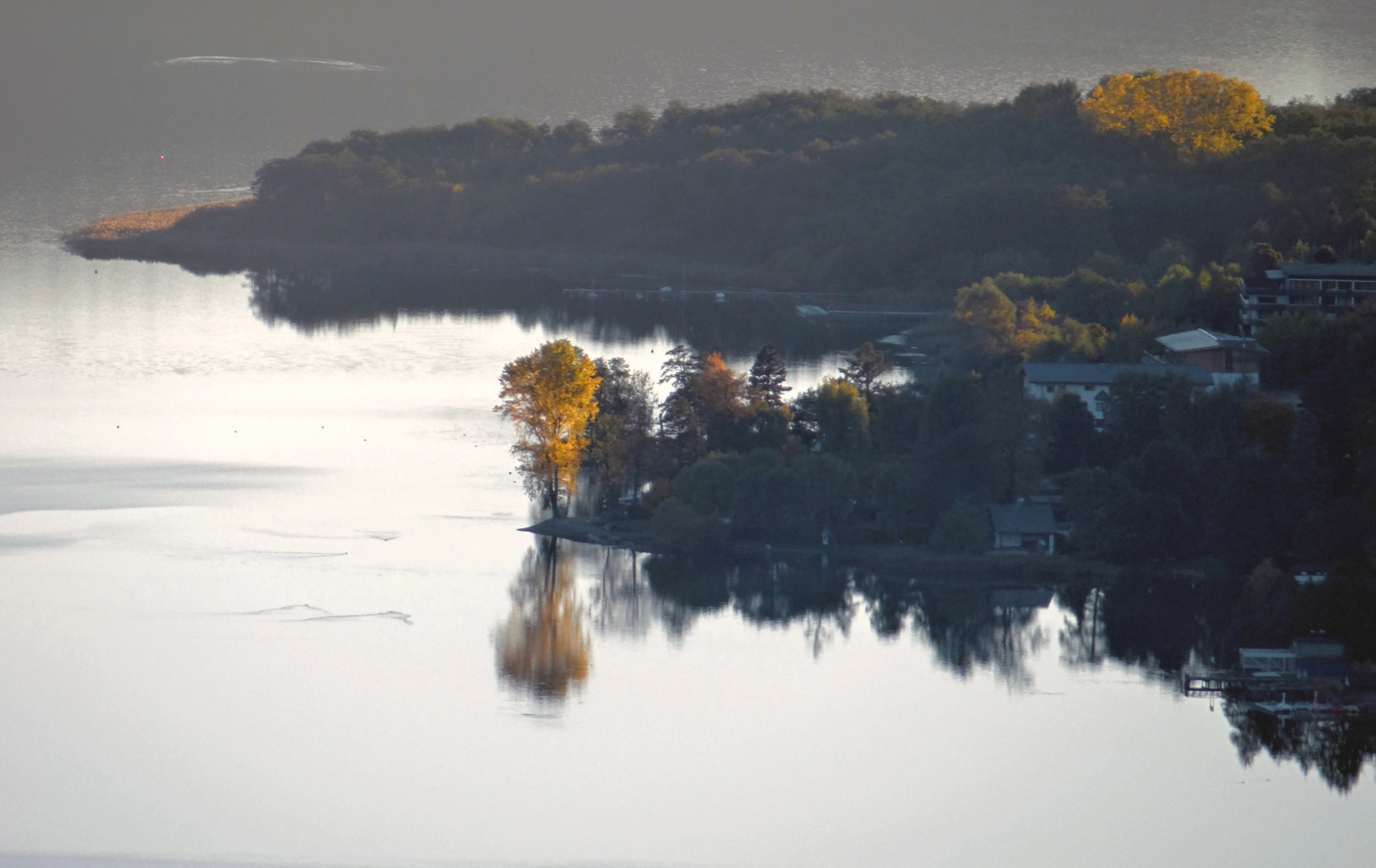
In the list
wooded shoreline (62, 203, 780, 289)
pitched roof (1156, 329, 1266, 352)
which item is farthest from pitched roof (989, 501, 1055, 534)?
wooded shoreline (62, 203, 780, 289)

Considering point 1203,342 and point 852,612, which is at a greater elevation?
point 1203,342

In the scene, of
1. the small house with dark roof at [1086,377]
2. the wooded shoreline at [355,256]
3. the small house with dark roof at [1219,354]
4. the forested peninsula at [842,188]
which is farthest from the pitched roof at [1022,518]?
the wooded shoreline at [355,256]

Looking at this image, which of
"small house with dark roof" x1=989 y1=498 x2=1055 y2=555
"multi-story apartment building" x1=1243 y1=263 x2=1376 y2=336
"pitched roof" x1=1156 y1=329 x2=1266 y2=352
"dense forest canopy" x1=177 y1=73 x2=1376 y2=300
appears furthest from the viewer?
"dense forest canopy" x1=177 y1=73 x2=1376 y2=300

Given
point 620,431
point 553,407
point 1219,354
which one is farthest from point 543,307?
point 553,407

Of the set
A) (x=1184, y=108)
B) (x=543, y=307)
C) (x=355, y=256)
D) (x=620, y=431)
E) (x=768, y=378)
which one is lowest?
(x=620, y=431)

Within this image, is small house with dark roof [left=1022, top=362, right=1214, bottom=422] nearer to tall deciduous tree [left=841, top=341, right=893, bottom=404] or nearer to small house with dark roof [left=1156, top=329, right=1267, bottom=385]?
small house with dark roof [left=1156, top=329, right=1267, bottom=385]

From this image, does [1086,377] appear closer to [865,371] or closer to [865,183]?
[865,371]

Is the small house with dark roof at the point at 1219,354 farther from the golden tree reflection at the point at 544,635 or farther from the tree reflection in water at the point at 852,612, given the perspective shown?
the golden tree reflection at the point at 544,635
